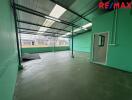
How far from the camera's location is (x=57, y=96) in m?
1.70

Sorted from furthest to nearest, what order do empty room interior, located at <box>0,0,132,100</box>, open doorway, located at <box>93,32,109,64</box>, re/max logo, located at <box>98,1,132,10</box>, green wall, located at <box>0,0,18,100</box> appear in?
open doorway, located at <box>93,32,109,64</box> → re/max logo, located at <box>98,1,132,10</box> → empty room interior, located at <box>0,0,132,100</box> → green wall, located at <box>0,0,18,100</box>

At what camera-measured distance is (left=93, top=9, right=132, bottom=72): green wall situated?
3.08m

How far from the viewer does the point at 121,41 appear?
332 centimetres

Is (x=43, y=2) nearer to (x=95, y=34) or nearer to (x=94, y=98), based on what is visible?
(x=95, y=34)

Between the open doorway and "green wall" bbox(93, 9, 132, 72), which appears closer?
"green wall" bbox(93, 9, 132, 72)

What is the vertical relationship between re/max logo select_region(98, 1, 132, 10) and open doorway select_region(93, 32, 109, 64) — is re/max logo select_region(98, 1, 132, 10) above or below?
above

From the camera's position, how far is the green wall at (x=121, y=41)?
121 inches

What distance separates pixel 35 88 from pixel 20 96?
392 millimetres

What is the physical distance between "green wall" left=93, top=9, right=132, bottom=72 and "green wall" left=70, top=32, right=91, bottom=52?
637 centimetres

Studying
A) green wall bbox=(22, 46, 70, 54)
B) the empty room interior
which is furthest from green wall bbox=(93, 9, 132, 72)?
green wall bbox=(22, 46, 70, 54)

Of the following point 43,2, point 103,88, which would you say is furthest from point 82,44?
point 103,88

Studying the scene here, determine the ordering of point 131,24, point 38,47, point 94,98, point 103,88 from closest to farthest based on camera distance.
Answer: point 94,98
point 103,88
point 131,24
point 38,47

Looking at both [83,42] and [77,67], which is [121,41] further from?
[83,42]

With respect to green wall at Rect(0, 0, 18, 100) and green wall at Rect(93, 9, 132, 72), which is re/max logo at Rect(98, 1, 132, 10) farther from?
green wall at Rect(0, 0, 18, 100)
